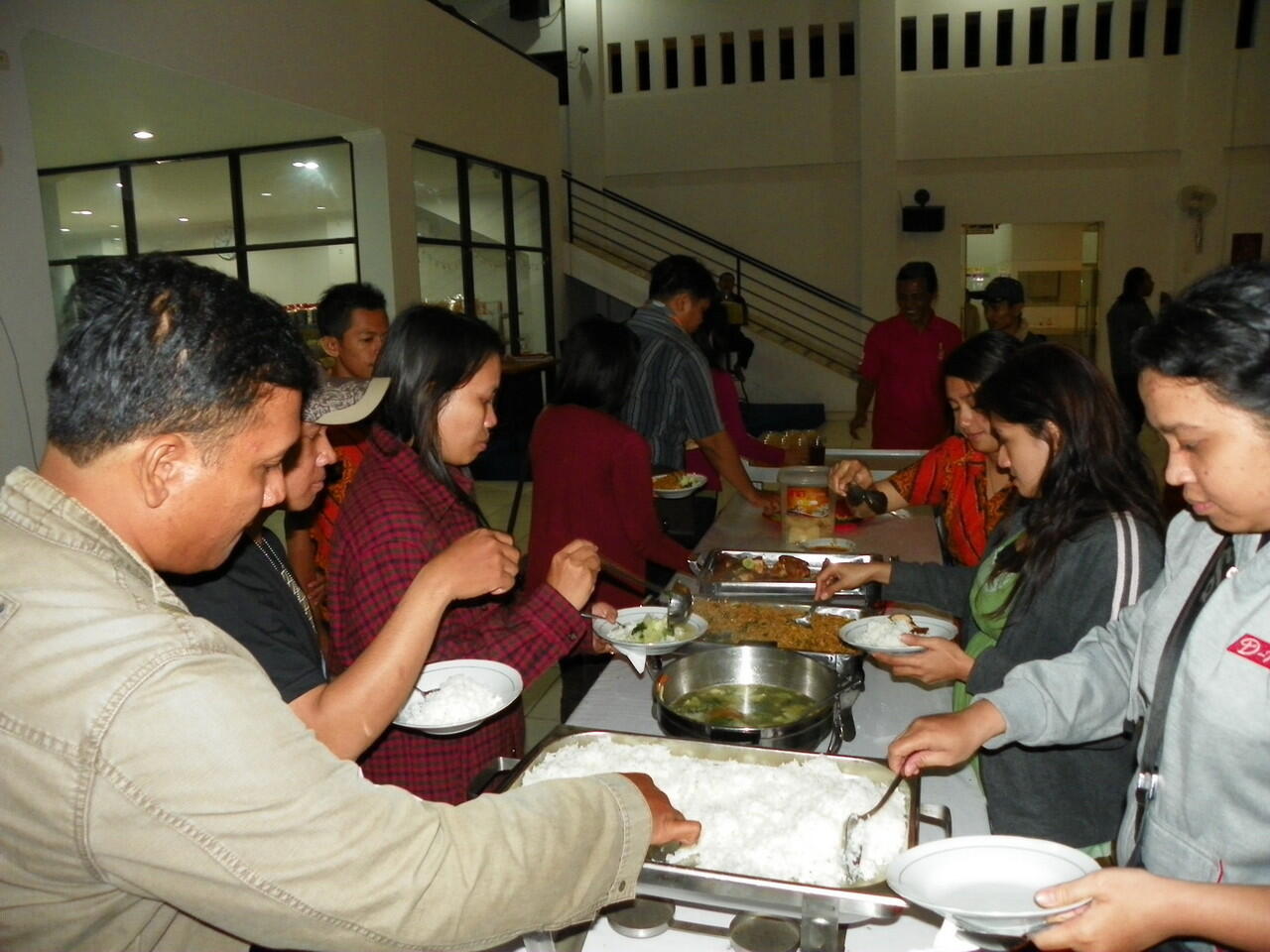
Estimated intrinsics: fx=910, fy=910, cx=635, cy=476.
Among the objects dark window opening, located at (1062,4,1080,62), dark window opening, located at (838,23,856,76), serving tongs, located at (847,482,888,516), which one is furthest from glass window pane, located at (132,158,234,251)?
dark window opening, located at (1062,4,1080,62)

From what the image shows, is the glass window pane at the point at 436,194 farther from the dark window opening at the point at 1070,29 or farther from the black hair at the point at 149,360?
the dark window opening at the point at 1070,29

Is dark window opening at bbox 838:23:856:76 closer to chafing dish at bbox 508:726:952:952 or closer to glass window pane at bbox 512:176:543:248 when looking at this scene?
glass window pane at bbox 512:176:543:248

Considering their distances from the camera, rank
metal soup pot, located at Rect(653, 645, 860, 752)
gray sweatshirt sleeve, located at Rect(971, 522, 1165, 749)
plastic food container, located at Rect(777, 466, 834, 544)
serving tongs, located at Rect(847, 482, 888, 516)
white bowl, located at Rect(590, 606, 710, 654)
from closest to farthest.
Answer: gray sweatshirt sleeve, located at Rect(971, 522, 1165, 749) → metal soup pot, located at Rect(653, 645, 860, 752) → white bowl, located at Rect(590, 606, 710, 654) → plastic food container, located at Rect(777, 466, 834, 544) → serving tongs, located at Rect(847, 482, 888, 516)

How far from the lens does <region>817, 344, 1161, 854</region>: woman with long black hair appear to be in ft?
5.16

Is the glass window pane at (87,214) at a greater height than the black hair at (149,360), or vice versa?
the glass window pane at (87,214)

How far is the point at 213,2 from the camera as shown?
500 centimetres

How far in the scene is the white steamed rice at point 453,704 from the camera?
1460 millimetres

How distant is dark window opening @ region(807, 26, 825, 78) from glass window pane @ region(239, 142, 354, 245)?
284 inches

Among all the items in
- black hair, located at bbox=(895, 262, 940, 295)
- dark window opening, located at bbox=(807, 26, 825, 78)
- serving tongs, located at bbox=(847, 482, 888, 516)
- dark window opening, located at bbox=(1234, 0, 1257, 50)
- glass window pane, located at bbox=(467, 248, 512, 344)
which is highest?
dark window opening, located at bbox=(807, 26, 825, 78)

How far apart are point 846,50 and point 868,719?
11.9 meters

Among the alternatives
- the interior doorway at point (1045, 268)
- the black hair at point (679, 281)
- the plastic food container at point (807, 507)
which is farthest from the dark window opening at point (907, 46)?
the plastic food container at point (807, 507)

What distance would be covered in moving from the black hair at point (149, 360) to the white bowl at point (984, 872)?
878mm

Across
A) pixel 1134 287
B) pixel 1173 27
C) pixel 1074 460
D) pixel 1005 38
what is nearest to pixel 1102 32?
pixel 1173 27

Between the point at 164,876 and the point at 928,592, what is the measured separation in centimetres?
186
